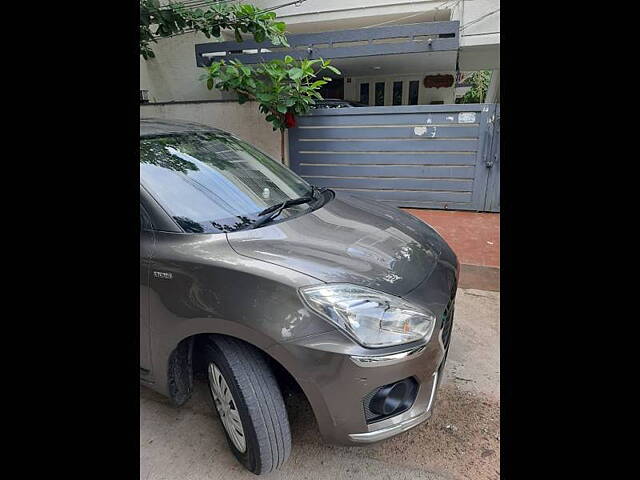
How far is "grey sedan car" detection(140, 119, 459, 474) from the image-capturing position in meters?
1.49

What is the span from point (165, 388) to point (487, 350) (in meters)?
2.21

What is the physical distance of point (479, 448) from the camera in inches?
75.5

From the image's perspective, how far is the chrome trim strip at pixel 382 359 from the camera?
4.75ft

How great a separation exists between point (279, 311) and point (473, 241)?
3.73 m

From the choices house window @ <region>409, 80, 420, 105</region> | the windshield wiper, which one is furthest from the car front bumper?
house window @ <region>409, 80, 420, 105</region>

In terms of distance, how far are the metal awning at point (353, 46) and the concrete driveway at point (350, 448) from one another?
5128 mm

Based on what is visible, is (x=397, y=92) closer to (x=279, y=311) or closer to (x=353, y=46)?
(x=353, y=46)

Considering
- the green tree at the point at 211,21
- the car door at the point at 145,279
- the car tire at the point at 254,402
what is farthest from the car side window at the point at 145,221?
the green tree at the point at 211,21

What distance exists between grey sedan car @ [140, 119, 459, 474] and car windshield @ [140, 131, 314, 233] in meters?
0.01

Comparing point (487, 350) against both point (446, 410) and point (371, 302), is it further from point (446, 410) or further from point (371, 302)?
point (371, 302)

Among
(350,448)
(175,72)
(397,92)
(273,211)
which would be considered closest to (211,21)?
(175,72)

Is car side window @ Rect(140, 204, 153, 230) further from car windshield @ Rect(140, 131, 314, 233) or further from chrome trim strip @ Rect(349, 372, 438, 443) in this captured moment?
chrome trim strip @ Rect(349, 372, 438, 443)

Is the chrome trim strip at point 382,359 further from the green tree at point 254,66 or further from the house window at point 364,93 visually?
the house window at point 364,93
